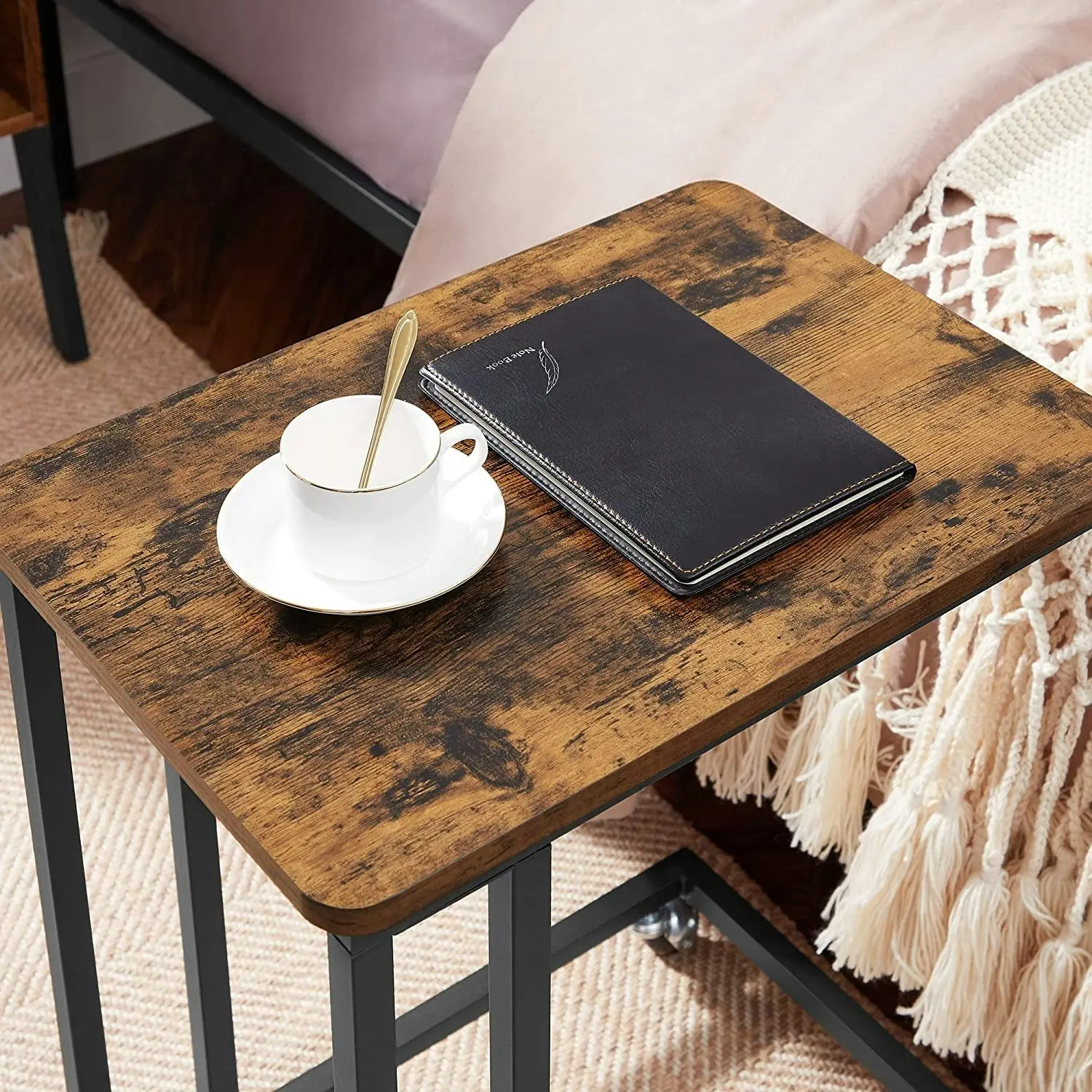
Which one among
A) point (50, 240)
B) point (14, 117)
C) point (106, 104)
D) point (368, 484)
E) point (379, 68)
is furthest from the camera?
point (106, 104)

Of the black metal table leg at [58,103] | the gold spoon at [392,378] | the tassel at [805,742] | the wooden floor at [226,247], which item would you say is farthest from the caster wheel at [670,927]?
the black metal table leg at [58,103]

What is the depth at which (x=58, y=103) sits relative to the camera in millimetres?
2107

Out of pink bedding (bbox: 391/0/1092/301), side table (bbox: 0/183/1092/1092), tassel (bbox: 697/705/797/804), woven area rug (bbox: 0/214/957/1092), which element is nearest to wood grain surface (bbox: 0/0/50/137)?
pink bedding (bbox: 391/0/1092/301)

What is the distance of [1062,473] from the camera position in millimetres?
826

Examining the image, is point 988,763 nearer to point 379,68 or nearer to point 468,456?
point 468,456

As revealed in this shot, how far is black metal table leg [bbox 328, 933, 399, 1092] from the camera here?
64 centimetres

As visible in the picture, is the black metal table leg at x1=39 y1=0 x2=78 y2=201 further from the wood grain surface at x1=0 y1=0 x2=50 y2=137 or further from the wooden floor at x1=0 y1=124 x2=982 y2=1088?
the wood grain surface at x1=0 y1=0 x2=50 y2=137

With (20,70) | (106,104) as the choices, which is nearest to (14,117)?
(20,70)

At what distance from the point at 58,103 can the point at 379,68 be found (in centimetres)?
81

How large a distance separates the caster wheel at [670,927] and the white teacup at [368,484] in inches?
24.7

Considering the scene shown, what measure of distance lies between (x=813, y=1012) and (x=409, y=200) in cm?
81

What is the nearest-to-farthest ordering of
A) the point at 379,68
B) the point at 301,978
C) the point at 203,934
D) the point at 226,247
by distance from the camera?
the point at 203,934, the point at 301,978, the point at 379,68, the point at 226,247

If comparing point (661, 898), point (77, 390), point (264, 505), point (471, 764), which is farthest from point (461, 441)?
point (77, 390)

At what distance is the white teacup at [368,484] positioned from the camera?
71 cm
